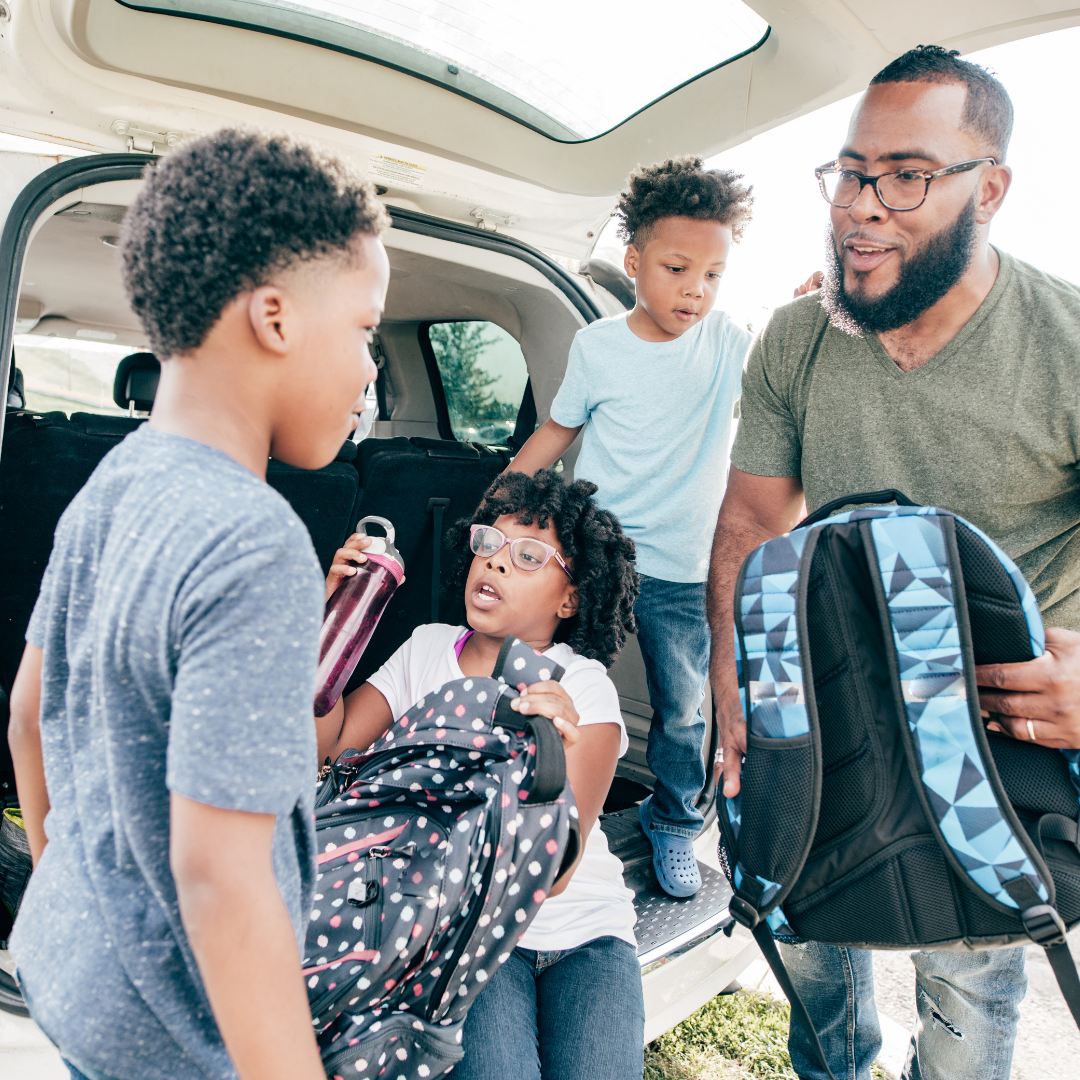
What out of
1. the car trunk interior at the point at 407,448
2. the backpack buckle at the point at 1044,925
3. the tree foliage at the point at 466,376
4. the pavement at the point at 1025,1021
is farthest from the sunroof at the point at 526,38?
the pavement at the point at 1025,1021

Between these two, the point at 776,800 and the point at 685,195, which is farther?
the point at 685,195

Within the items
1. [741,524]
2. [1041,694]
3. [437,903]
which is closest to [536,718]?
[437,903]

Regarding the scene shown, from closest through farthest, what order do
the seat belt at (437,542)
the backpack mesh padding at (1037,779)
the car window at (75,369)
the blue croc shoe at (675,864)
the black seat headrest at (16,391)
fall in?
1. the backpack mesh padding at (1037,779)
2. the blue croc shoe at (675,864)
3. the seat belt at (437,542)
4. the black seat headrest at (16,391)
5. the car window at (75,369)

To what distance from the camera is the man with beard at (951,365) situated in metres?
1.49

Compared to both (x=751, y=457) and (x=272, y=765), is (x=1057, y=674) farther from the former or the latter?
(x=272, y=765)

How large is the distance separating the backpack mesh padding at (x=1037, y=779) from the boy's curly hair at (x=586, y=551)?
85 centimetres

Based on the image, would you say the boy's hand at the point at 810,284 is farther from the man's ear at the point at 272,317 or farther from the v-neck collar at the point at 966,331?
the man's ear at the point at 272,317

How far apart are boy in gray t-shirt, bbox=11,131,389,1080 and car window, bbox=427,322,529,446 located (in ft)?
8.62

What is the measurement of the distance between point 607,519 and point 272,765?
1387 mm

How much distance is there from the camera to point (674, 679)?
2412mm

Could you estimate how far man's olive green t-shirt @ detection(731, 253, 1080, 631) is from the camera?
1.47 metres

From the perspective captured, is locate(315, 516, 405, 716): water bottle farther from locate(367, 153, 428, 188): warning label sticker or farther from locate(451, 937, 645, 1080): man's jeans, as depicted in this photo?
locate(367, 153, 428, 188): warning label sticker

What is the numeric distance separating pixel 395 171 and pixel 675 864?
203cm

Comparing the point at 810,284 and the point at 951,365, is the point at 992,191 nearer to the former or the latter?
the point at 951,365
